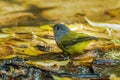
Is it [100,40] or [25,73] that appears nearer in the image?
[25,73]

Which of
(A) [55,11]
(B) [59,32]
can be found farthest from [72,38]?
(A) [55,11]

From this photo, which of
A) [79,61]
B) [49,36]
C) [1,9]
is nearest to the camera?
[79,61]

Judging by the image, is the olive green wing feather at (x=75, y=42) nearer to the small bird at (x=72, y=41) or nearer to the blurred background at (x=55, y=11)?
the small bird at (x=72, y=41)

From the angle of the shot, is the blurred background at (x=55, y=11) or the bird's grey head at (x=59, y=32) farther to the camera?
the blurred background at (x=55, y=11)

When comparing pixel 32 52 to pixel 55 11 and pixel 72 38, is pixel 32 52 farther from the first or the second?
pixel 55 11

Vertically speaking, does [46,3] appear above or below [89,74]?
above

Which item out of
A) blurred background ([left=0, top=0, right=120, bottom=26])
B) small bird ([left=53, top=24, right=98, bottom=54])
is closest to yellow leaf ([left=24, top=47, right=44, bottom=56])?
small bird ([left=53, top=24, right=98, bottom=54])

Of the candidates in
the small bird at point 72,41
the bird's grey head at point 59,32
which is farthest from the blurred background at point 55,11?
the small bird at point 72,41

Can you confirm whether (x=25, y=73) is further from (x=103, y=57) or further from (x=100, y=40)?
(x=100, y=40)

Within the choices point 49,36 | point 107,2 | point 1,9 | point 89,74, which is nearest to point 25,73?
point 89,74
